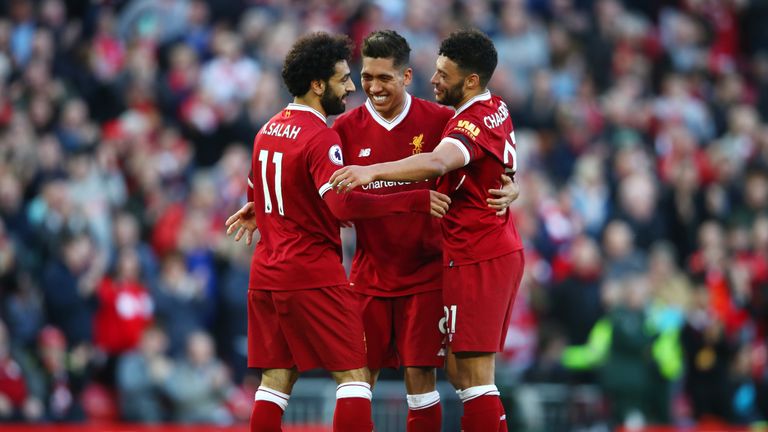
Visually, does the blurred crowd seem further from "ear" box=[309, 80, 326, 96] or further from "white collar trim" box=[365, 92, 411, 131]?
"ear" box=[309, 80, 326, 96]

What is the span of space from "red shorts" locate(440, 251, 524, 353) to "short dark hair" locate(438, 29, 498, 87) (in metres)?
1.17

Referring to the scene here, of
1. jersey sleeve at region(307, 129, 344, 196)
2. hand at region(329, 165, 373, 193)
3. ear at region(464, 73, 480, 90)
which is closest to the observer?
hand at region(329, 165, 373, 193)

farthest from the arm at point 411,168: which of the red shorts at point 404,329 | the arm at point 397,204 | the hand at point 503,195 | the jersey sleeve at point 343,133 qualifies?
the red shorts at point 404,329

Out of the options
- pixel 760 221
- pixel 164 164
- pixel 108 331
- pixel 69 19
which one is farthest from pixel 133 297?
pixel 760 221

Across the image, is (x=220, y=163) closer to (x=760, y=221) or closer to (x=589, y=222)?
(x=589, y=222)

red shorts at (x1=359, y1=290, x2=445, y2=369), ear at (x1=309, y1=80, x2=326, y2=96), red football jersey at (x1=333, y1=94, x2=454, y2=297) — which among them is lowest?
red shorts at (x1=359, y1=290, x2=445, y2=369)

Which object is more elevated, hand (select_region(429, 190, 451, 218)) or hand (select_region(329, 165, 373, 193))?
hand (select_region(329, 165, 373, 193))

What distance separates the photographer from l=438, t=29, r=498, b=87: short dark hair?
8648 mm

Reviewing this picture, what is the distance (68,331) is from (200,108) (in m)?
3.43

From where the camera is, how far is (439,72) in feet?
28.7

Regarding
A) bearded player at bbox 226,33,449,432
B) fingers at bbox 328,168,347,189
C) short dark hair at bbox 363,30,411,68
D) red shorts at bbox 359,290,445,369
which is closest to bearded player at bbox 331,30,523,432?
red shorts at bbox 359,290,445,369

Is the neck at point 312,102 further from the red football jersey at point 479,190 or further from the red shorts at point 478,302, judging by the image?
the red shorts at point 478,302

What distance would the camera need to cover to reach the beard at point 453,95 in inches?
343

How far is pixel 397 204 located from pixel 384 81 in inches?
35.4
